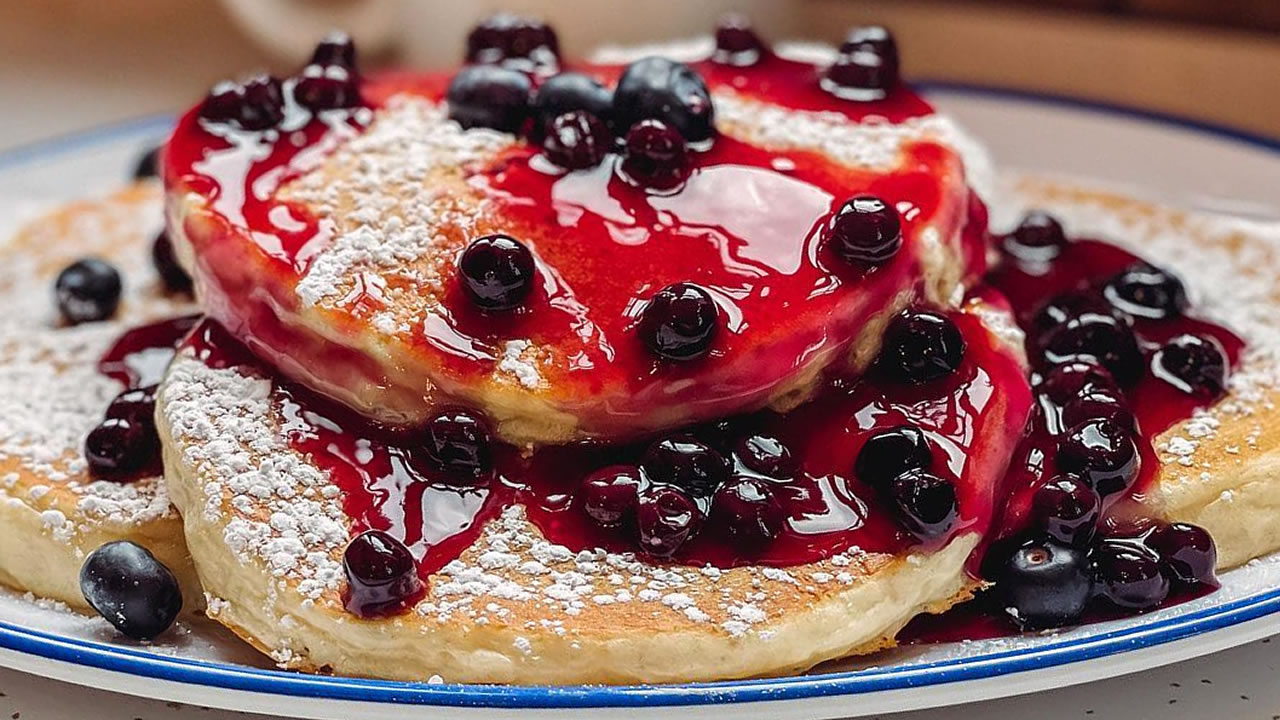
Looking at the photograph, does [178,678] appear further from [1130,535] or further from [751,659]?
[1130,535]

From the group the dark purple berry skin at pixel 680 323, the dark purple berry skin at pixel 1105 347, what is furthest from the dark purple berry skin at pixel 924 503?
the dark purple berry skin at pixel 1105 347

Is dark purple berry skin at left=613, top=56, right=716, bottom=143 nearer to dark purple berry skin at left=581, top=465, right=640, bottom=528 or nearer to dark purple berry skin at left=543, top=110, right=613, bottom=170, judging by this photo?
dark purple berry skin at left=543, top=110, right=613, bottom=170

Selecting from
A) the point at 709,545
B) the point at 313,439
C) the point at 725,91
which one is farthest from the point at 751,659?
the point at 725,91

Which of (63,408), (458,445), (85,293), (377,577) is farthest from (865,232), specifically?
(85,293)

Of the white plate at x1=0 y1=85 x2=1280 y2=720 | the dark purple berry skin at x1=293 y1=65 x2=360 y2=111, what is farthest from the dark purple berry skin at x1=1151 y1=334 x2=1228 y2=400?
the dark purple berry skin at x1=293 y1=65 x2=360 y2=111

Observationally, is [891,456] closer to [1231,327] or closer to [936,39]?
[1231,327]
